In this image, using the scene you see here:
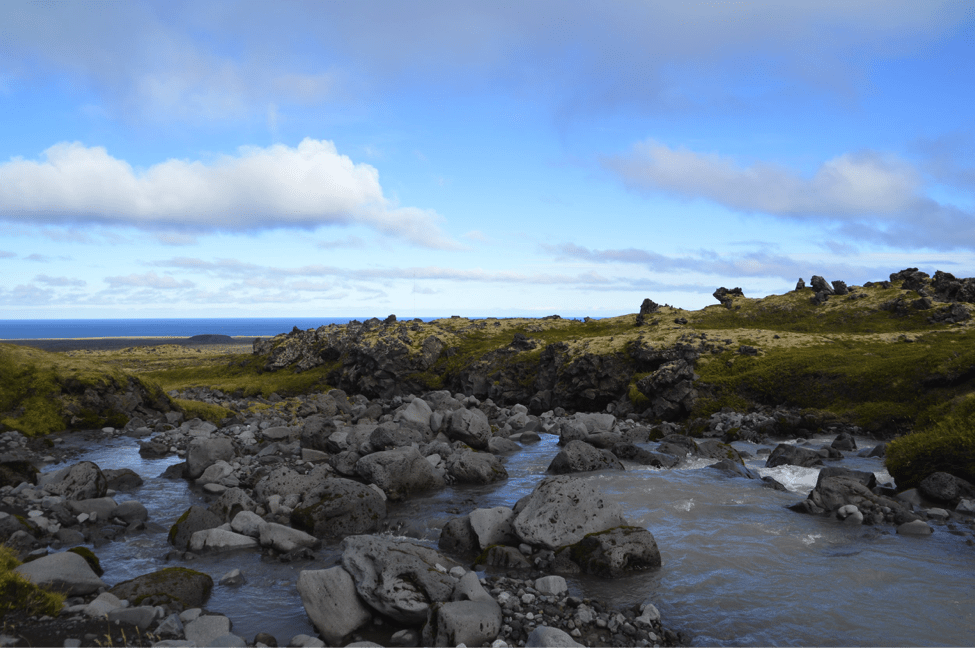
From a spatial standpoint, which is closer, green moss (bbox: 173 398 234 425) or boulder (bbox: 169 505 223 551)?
boulder (bbox: 169 505 223 551)

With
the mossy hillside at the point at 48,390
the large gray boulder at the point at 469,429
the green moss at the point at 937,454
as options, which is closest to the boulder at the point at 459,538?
the large gray boulder at the point at 469,429

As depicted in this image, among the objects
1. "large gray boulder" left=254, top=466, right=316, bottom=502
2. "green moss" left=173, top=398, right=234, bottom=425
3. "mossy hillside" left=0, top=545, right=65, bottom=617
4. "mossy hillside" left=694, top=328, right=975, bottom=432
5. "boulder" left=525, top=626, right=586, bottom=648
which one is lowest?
"green moss" left=173, top=398, right=234, bottom=425

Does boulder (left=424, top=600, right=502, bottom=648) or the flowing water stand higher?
boulder (left=424, top=600, right=502, bottom=648)

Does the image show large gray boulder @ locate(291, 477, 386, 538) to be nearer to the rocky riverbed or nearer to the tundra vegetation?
the rocky riverbed

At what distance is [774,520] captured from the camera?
2233cm

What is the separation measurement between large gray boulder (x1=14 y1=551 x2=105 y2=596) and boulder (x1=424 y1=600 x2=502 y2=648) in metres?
10.2

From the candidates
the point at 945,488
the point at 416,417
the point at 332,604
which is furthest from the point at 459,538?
the point at 416,417

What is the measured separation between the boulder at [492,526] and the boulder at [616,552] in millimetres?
2804

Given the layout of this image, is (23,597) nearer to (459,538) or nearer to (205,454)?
(459,538)

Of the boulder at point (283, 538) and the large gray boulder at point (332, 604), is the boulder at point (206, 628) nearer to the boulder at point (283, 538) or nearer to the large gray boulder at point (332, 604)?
the large gray boulder at point (332, 604)

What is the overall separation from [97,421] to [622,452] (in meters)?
41.6

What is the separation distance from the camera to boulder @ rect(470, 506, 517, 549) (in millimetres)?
19773

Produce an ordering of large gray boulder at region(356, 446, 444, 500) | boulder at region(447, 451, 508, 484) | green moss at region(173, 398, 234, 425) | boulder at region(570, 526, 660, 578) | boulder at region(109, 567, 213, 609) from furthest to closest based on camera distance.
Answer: green moss at region(173, 398, 234, 425), boulder at region(447, 451, 508, 484), large gray boulder at region(356, 446, 444, 500), boulder at region(570, 526, 660, 578), boulder at region(109, 567, 213, 609)

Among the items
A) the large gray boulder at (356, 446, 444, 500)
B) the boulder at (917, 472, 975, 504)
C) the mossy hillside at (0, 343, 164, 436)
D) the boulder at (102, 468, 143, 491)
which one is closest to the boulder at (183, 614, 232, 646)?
the large gray boulder at (356, 446, 444, 500)
